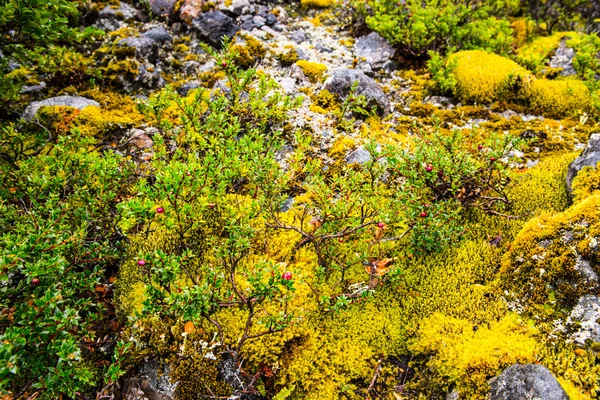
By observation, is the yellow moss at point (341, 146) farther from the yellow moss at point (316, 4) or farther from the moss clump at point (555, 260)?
the yellow moss at point (316, 4)

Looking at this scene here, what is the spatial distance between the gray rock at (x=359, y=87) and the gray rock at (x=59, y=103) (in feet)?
16.1

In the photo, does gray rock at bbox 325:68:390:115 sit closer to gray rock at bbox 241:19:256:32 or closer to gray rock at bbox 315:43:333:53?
gray rock at bbox 315:43:333:53

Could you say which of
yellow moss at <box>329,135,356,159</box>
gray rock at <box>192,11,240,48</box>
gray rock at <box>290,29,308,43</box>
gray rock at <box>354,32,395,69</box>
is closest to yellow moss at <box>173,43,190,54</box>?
gray rock at <box>192,11,240,48</box>

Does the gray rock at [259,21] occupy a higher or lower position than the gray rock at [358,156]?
higher

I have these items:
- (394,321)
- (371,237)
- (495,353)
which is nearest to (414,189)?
(371,237)

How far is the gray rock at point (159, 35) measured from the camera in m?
9.41

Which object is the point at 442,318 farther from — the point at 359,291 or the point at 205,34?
the point at 205,34

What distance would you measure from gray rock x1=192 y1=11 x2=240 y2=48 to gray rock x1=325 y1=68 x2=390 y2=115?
338 cm

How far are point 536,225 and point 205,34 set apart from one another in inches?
340

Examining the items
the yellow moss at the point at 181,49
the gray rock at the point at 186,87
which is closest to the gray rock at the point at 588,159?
the gray rock at the point at 186,87

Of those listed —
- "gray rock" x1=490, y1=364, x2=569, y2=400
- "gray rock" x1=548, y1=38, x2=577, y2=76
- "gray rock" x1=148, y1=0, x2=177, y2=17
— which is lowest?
"gray rock" x1=490, y1=364, x2=569, y2=400

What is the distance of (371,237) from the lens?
5.20 metres

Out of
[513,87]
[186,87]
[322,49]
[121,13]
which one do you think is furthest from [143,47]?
[513,87]

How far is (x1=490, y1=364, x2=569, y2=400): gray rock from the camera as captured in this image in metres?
3.33
